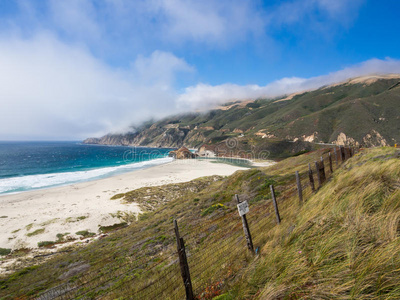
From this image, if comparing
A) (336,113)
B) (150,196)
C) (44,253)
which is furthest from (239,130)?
(44,253)

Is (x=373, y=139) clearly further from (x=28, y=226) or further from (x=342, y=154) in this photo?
(x=28, y=226)

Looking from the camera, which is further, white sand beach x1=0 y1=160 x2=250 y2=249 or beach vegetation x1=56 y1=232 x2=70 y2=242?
white sand beach x1=0 y1=160 x2=250 y2=249

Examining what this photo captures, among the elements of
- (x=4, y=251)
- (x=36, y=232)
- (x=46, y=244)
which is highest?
(x=36, y=232)

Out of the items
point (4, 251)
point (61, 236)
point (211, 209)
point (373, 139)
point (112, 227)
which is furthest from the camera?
point (373, 139)

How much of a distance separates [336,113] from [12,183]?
5554 inches

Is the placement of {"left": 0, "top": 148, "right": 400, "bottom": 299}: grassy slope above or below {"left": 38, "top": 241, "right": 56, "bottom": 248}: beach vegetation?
above

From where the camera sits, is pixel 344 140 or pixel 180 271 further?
pixel 344 140

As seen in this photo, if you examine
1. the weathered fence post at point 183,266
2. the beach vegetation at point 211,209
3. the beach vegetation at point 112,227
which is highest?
the weathered fence post at point 183,266

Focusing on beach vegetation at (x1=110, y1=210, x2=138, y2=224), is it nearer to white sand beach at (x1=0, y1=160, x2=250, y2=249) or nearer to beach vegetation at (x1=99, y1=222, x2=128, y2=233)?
white sand beach at (x1=0, y1=160, x2=250, y2=249)

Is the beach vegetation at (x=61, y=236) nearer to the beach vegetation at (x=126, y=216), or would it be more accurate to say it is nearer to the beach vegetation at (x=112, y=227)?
the beach vegetation at (x=112, y=227)

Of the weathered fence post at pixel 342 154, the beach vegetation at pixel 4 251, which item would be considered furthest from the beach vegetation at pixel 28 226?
the weathered fence post at pixel 342 154

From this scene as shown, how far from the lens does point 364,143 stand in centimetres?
7550

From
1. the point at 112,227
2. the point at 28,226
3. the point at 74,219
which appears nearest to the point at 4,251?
the point at 28,226

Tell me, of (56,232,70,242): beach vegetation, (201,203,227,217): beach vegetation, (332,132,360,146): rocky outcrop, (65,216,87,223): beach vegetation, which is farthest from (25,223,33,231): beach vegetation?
(332,132,360,146): rocky outcrop
